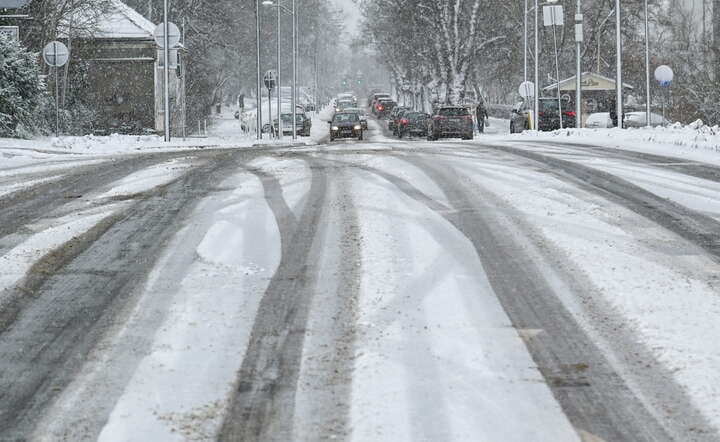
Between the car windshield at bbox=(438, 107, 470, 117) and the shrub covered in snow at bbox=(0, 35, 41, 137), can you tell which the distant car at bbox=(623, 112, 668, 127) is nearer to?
the car windshield at bbox=(438, 107, 470, 117)

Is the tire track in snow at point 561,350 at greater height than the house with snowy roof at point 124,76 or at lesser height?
lesser

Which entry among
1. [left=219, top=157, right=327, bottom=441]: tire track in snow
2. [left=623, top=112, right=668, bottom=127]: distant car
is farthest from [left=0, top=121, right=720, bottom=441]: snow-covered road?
[left=623, top=112, right=668, bottom=127]: distant car

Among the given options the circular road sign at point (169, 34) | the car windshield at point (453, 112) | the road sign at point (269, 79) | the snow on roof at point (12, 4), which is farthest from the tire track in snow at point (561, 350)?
the road sign at point (269, 79)

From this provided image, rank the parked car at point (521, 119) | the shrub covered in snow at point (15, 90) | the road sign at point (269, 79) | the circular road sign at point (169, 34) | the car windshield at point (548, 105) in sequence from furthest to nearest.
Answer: the parked car at point (521, 119) → the car windshield at point (548, 105) → the road sign at point (269, 79) → the circular road sign at point (169, 34) → the shrub covered in snow at point (15, 90)

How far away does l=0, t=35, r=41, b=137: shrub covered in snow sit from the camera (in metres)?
29.8

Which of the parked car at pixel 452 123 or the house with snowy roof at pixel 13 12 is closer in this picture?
the house with snowy roof at pixel 13 12

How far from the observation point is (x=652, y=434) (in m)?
5.64

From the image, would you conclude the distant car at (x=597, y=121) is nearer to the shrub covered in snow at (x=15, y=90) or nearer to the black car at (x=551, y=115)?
the black car at (x=551, y=115)

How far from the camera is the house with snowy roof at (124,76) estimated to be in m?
54.6

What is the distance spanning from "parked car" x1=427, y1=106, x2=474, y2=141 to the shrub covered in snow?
18.8 m

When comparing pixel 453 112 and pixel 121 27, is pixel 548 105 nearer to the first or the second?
pixel 453 112

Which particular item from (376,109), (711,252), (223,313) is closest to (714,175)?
(711,252)

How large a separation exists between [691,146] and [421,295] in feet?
53.8

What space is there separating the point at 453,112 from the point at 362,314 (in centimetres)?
3833
